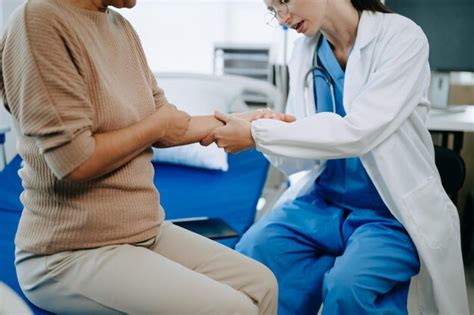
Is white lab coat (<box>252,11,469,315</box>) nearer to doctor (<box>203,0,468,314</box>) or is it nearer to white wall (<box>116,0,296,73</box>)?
doctor (<box>203,0,468,314</box>)

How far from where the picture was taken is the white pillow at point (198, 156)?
8.04 feet

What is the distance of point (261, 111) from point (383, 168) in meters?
0.45

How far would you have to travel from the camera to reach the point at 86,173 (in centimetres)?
102

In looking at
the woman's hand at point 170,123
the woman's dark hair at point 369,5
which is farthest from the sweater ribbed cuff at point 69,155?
the woman's dark hair at point 369,5

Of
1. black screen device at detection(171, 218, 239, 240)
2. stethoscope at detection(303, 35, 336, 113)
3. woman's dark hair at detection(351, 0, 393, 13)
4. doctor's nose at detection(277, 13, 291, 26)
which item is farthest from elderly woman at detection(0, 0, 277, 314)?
woman's dark hair at detection(351, 0, 393, 13)

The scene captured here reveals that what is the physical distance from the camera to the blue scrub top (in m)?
1.63

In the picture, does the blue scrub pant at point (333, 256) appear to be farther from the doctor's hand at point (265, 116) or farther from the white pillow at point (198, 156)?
the white pillow at point (198, 156)

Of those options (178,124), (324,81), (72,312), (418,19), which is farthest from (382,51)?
(72,312)

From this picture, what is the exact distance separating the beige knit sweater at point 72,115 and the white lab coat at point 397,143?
488mm

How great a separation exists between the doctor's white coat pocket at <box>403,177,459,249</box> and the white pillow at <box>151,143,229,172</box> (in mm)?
1145

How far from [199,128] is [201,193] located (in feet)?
2.25

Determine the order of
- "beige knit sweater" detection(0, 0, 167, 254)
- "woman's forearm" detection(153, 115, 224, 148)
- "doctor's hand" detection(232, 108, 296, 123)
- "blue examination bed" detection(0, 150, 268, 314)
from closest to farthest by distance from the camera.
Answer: "beige knit sweater" detection(0, 0, 167, 254)
"woman's forearm" detection(153, 115, 224, 148)
"doctor's hand" detection(232, 108, 296, 123)
"blue examination bed" detection(0, 150, 268, 314)

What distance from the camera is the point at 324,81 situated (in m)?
1.77

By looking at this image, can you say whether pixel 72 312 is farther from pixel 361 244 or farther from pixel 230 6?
pixel 230 6
